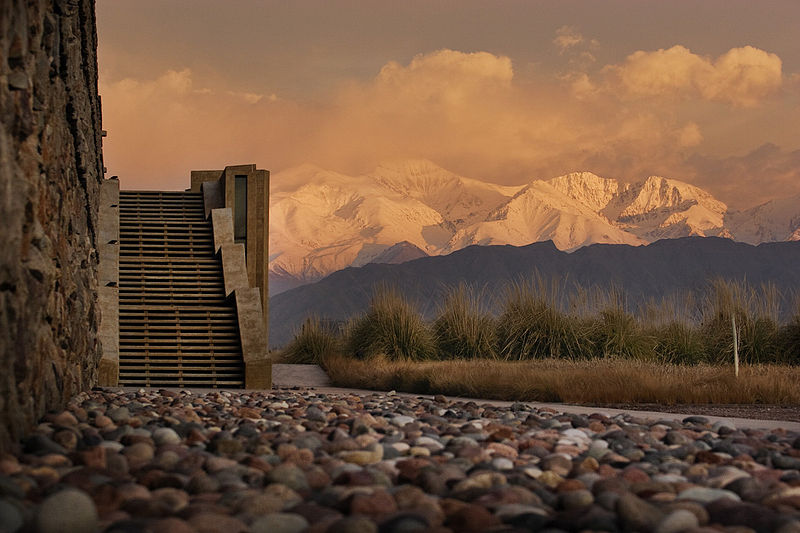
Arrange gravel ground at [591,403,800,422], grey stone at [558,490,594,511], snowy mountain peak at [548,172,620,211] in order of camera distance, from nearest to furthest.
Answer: grey stone at [558,490,594,511] < gravel ground at [591,403,800,422] < snowy mountain peak at [548,172,620,211]

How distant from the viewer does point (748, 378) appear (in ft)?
20.5

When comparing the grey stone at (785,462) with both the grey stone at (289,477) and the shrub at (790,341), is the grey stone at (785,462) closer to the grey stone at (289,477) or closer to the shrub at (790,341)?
the grey stone at (289,477)

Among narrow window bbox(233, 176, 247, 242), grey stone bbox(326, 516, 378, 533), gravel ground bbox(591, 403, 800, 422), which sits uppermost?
narrow window bbox(233, 176, 247, 242)

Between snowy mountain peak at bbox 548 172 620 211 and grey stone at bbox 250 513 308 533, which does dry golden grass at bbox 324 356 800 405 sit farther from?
snowy mountain peak at bbox 548 172 620 211

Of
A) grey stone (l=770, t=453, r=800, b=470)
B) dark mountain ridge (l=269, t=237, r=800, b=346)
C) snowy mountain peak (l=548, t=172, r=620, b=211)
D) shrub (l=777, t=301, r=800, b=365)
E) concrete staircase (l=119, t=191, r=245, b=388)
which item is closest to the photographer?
grey stone (l=770, t=453, r=800, b=470)

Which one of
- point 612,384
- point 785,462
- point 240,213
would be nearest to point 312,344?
point 240,213

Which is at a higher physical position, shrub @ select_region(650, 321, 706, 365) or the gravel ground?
shrub @ select_region(650, 321, 706, 365)

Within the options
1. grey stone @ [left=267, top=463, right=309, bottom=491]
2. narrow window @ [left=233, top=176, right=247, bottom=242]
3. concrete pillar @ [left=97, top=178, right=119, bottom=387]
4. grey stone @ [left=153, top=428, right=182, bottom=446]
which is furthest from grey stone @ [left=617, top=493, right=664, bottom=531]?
narrow window @ [left=233, top=176, right=247, bottom=242]

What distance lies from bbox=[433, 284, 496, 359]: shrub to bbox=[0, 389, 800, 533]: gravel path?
20.0 feet

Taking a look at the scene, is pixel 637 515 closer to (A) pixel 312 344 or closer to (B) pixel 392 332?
(B) pixel 392 332

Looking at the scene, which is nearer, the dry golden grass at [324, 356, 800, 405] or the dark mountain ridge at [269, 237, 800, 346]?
the dry golden grass at [324, 356, 800, 405]

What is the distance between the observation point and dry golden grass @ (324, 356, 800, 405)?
5.96 meters

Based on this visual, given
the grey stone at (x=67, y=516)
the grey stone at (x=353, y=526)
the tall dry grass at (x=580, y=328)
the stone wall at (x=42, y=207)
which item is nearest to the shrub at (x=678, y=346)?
the tall dry grass at (x=580, y=328)

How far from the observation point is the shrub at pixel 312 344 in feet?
34.5
